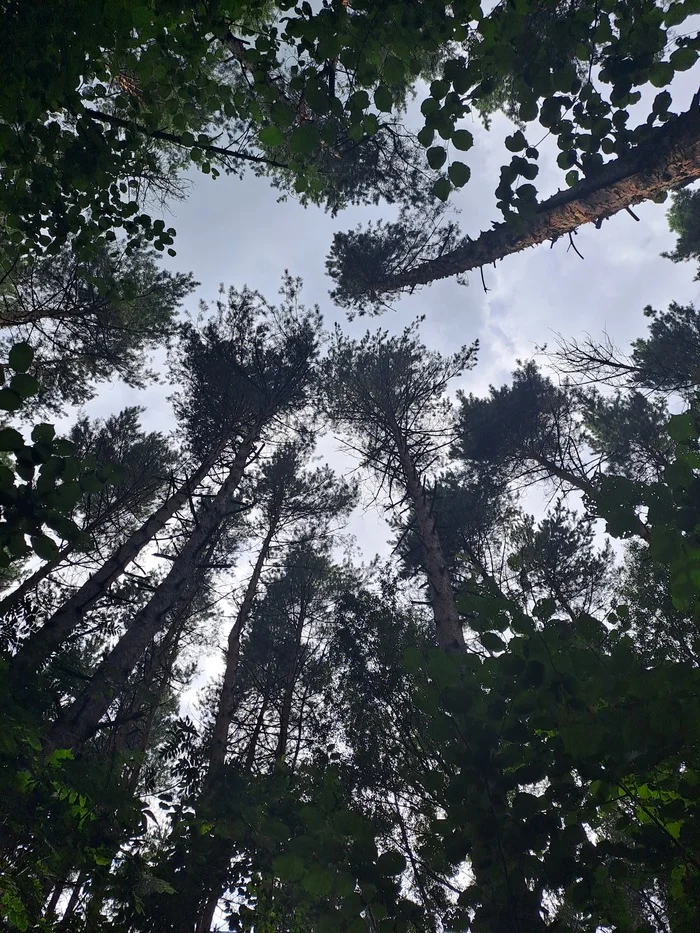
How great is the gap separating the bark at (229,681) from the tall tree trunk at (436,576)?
3329mm

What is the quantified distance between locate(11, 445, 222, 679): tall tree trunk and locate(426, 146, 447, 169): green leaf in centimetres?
515

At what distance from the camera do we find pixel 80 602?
588 cm

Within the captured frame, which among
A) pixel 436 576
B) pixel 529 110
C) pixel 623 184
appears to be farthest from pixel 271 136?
pixel 436 576

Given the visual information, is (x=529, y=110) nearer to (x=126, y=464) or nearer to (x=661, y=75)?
(x=661, y=75)

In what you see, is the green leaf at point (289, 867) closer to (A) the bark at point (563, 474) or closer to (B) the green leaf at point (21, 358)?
(B) the green leaf at point (21, 358)

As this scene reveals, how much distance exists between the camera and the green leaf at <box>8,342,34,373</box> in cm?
128

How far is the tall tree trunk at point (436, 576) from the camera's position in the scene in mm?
6414

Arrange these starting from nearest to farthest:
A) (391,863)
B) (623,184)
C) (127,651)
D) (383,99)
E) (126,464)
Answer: (391,863) < (383,99) < (623,184) < (127,651) < (126,464)

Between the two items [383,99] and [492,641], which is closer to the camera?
[492,641]

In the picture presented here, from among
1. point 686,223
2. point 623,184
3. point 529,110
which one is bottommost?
point 529,110

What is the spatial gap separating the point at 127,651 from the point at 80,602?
1052 mm

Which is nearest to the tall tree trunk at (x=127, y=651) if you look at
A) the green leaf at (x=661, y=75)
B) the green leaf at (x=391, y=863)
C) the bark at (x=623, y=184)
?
the green leaf at (x=391, y=863)

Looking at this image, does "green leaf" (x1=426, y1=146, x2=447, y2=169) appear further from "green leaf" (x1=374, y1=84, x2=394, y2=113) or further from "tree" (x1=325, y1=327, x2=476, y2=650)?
"tree" (x1=325, y1=327, x2=476, y2=650)

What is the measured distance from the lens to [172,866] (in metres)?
3.49
